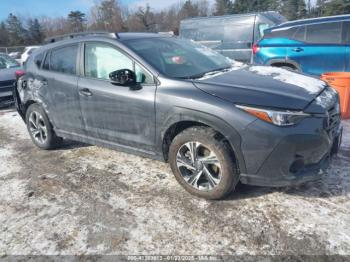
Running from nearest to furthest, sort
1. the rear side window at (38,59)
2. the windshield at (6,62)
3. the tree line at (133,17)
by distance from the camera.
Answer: the rear side window at (38,59) < the windshield at (6,62) < the tree line at (133,17)

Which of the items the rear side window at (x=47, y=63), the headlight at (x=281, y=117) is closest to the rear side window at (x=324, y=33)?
the headlight at (x=281, y=117)

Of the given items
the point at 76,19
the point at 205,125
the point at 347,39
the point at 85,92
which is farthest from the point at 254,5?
the point at 205,125

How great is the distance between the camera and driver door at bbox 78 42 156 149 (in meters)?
3.40

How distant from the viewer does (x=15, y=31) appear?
181ft

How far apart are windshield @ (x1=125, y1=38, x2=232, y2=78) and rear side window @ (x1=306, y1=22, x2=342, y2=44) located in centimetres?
335

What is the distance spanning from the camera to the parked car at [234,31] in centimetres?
1004

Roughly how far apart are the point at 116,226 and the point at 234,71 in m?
2.12

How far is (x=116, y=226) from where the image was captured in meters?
2.90

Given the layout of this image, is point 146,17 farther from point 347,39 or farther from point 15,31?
point 347,39

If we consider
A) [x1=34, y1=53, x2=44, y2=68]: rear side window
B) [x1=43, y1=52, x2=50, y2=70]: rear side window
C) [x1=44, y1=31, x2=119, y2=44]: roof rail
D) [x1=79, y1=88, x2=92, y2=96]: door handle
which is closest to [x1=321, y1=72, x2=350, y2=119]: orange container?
[x1=44, y1=31, x2=119, y2=44]: roof rail

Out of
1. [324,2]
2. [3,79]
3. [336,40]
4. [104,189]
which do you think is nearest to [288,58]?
[336,40]

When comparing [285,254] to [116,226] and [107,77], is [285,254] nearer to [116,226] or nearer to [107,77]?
[116,226]

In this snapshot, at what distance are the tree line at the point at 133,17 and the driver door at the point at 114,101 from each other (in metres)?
44.6

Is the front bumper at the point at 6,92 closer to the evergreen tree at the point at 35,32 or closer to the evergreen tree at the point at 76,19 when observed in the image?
the evergreen tree at the point at 35,32
